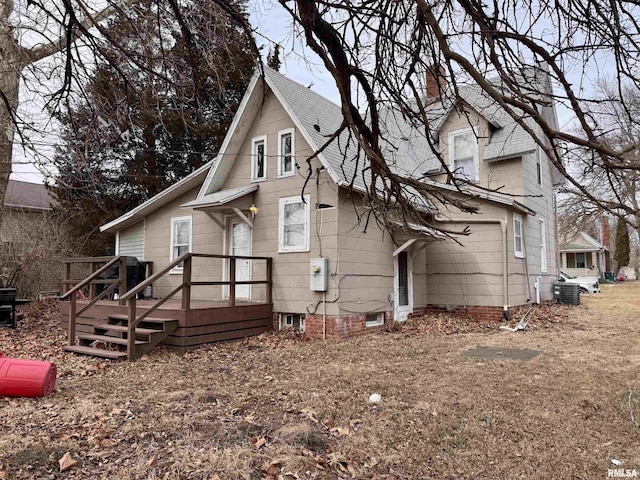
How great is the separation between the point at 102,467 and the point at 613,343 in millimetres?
8789

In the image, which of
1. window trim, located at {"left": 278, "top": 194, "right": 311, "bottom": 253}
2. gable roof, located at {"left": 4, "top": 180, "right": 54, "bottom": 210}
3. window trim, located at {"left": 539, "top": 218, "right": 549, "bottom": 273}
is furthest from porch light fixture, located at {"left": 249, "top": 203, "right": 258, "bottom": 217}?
gable roof, located at {"left": 4, "top": 180, "right": 54, "bottom": 210}

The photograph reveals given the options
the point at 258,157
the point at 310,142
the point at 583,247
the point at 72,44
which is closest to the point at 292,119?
the point at 310,142

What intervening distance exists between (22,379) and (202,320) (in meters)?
3.58

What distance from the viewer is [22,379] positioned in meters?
5.39

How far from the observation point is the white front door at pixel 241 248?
11.2 metres

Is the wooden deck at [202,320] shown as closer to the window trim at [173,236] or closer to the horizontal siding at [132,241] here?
the window trim at [173,236]

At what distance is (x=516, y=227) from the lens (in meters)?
13.0

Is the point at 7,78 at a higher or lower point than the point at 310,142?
higher

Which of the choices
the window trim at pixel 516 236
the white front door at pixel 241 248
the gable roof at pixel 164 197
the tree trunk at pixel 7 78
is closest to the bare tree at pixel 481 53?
the tree trunk at pixel 7 78

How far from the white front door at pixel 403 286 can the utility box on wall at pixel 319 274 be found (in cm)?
266

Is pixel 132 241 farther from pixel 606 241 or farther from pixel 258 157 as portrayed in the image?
pixel 606 241

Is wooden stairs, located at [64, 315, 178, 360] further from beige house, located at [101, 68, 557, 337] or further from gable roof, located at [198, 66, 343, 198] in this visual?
gable roof, located at [198, 66, 343, 198]

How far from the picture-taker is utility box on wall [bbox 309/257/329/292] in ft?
31.0

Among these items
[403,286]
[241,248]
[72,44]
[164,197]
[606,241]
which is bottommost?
[403,286]
